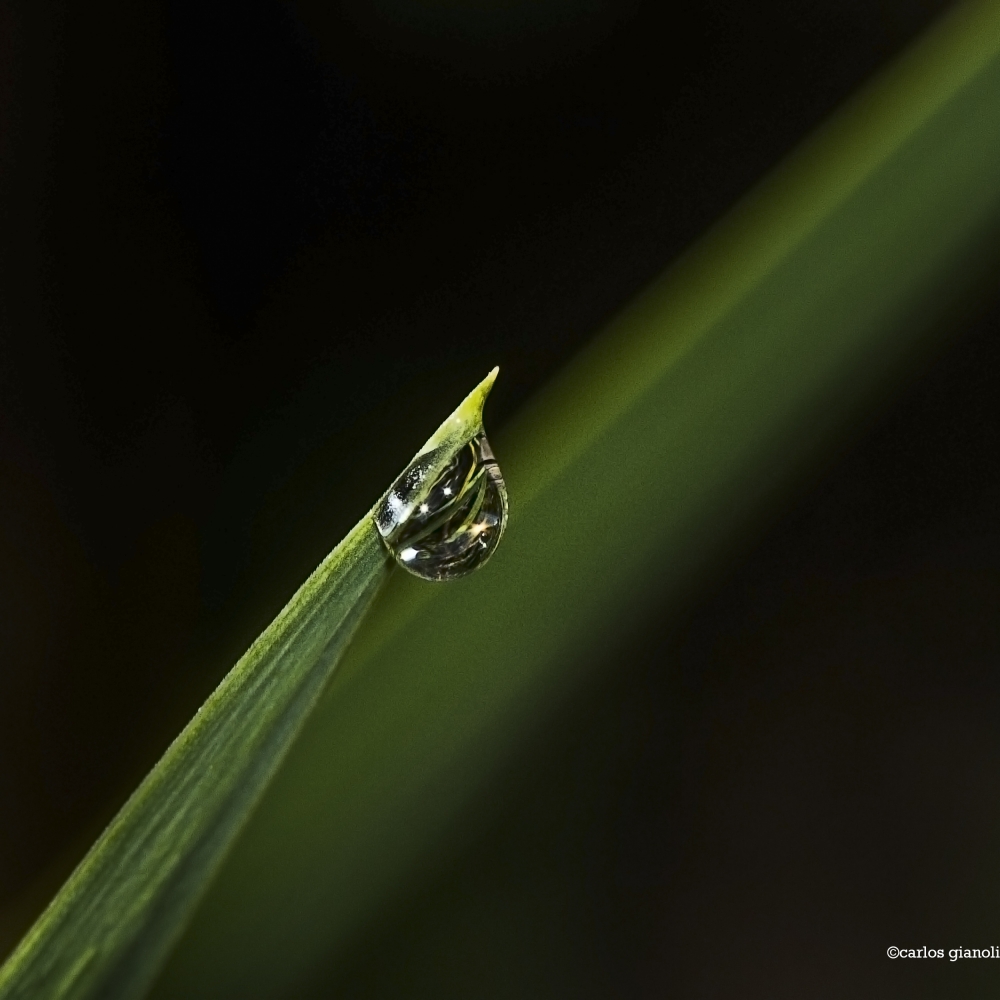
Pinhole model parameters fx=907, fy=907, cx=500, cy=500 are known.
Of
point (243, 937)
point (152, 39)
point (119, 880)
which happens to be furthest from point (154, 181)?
point (119, 880)

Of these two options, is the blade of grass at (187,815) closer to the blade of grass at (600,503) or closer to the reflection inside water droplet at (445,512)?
the reflection inside water droplet at (445,512)

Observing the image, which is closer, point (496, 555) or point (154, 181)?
point (496, 555)

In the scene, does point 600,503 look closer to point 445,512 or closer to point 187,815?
point 445,512

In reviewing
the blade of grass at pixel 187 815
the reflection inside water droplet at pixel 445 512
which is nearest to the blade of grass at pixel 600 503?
the reflection inside water droplet at pixel 445 512

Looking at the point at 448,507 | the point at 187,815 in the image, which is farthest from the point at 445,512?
the point at 187,815

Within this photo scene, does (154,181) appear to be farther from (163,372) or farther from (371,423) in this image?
(371,423)

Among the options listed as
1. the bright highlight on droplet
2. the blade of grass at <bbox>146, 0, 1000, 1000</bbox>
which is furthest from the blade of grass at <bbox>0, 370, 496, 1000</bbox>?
the blade of grass at <bbox>146, 0, 1000, 1000</bbox>
